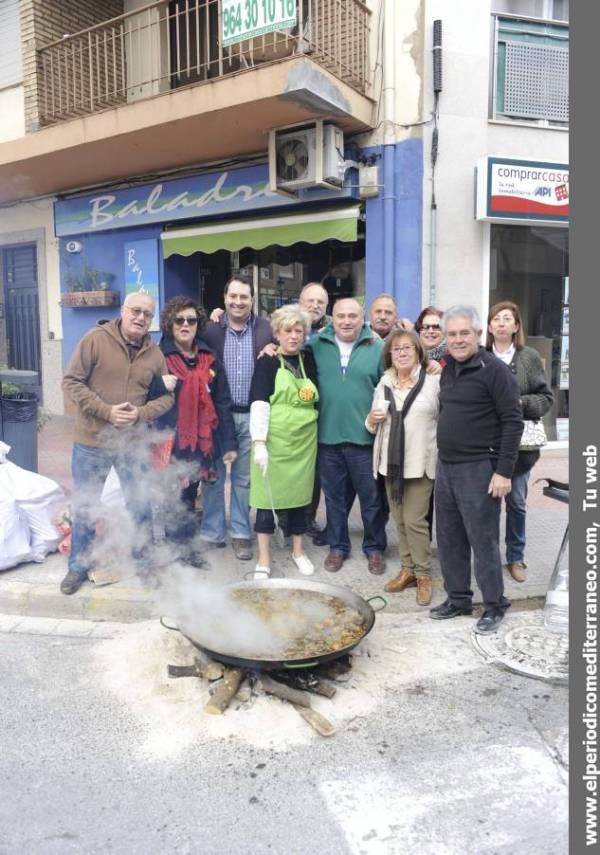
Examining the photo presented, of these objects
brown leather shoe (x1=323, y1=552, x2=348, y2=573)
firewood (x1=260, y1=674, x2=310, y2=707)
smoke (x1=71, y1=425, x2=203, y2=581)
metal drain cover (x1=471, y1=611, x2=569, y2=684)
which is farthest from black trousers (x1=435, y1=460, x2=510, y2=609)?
smoke (x1=71, y1=425, x2=203, y2=581)

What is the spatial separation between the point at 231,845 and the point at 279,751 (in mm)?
550

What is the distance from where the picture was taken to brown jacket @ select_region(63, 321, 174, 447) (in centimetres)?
427

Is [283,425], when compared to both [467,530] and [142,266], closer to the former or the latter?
[467,530]

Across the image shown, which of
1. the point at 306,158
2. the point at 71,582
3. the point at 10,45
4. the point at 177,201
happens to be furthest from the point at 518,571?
the point at 10,45

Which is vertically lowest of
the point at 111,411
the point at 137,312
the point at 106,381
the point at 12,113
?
the point at 111,411

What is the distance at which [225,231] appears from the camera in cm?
939

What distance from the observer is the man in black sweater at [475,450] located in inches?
147

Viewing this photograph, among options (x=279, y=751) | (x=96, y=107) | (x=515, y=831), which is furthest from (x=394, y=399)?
(x=96, y=107)

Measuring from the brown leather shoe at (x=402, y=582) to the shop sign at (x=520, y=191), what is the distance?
5.35 m

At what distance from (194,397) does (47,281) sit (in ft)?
Answer: 28.6

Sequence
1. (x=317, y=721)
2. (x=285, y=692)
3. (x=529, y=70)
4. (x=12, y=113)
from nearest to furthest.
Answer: (x=317, y=721) < (x=285, y=692) < (x=529, y=70) < (x=12, y=113)
